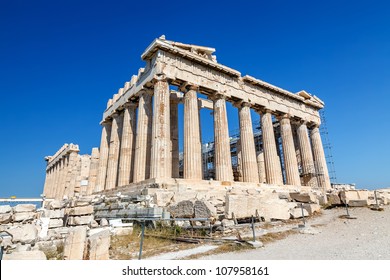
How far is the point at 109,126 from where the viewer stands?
26812 mm

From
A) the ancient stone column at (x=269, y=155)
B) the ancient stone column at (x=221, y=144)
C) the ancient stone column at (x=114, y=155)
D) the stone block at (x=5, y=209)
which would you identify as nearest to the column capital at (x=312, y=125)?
the ancient stone column at (x=269, y=155)

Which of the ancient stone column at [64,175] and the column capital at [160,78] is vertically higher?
the column capital at [160,78]

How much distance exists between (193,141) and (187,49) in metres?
7.56

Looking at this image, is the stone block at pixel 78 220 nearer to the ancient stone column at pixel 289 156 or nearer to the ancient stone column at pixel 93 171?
the ancient stone column at pixel 93 171

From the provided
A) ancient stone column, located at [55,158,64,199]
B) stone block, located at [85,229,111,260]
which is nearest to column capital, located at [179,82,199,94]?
stone block, located at [85,229,111,260]

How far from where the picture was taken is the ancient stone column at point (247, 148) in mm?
21156

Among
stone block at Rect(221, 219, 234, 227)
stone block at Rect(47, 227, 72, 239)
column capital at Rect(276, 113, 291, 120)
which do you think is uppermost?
column capital at Rect(276, 113, 291, 120)

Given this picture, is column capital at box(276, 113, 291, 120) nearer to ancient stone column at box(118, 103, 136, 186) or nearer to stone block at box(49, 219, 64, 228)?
ancient stone column at box(118, 103, 136, 186)

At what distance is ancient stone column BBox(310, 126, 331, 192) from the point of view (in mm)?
26766

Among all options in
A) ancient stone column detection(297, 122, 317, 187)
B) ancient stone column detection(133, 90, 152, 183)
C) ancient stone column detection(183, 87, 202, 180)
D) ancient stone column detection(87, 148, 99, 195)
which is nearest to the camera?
ancient stone column detection(183, 87, 202, 180)

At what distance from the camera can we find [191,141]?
60.4 ft

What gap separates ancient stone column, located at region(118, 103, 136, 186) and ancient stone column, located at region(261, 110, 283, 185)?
1193 cm

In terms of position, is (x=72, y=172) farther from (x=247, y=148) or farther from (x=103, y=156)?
(x=247, y=148)
